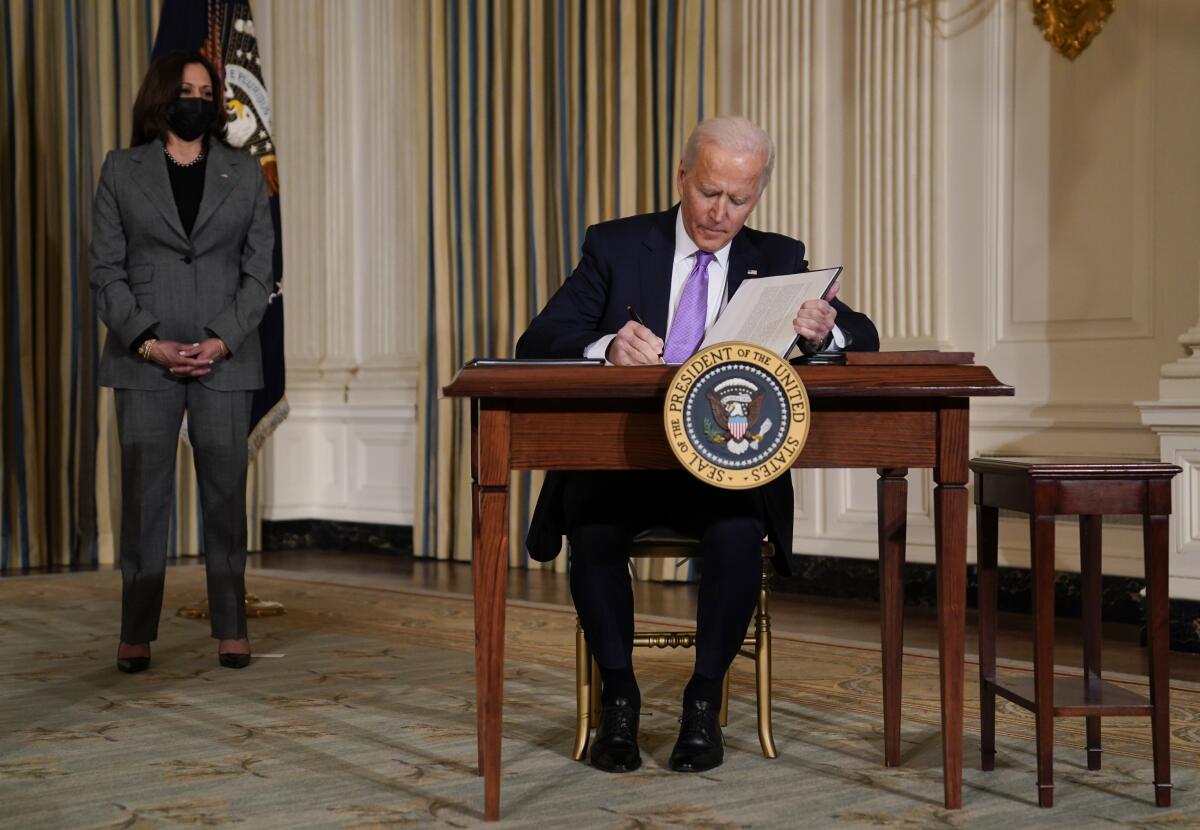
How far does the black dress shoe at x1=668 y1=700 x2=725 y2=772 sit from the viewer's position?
253 centimetres

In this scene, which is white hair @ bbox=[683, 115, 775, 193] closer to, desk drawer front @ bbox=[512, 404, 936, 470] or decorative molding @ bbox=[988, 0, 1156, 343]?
desk drawer front @ bbox=[512, 404, 936, 470]

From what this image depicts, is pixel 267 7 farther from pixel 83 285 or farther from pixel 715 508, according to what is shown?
pixel 715 508

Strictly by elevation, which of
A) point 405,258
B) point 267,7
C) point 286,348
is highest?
point 267,7

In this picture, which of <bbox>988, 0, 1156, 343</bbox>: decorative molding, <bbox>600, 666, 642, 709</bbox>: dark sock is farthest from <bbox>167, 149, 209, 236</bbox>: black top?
<bbox>988, 0, 1156, 343</bbox>: decorative molding

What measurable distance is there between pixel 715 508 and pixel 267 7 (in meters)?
5.35

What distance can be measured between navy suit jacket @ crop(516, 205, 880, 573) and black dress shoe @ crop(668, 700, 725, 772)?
362 millimetres

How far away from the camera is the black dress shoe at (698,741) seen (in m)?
2.53

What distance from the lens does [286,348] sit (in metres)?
7.08

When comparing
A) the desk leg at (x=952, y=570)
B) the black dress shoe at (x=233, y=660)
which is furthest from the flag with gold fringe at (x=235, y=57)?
the desk leg at (x=952, y=570)

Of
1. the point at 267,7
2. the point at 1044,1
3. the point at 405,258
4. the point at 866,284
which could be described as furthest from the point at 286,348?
the point at 1044,1

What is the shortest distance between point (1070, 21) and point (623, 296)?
2.62m

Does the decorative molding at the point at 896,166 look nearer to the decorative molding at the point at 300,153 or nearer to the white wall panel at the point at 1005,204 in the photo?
the white wall panel at the point at 1005,204

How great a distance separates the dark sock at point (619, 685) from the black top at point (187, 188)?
6.07ft

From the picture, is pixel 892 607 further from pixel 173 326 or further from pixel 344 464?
pixel 344 464
